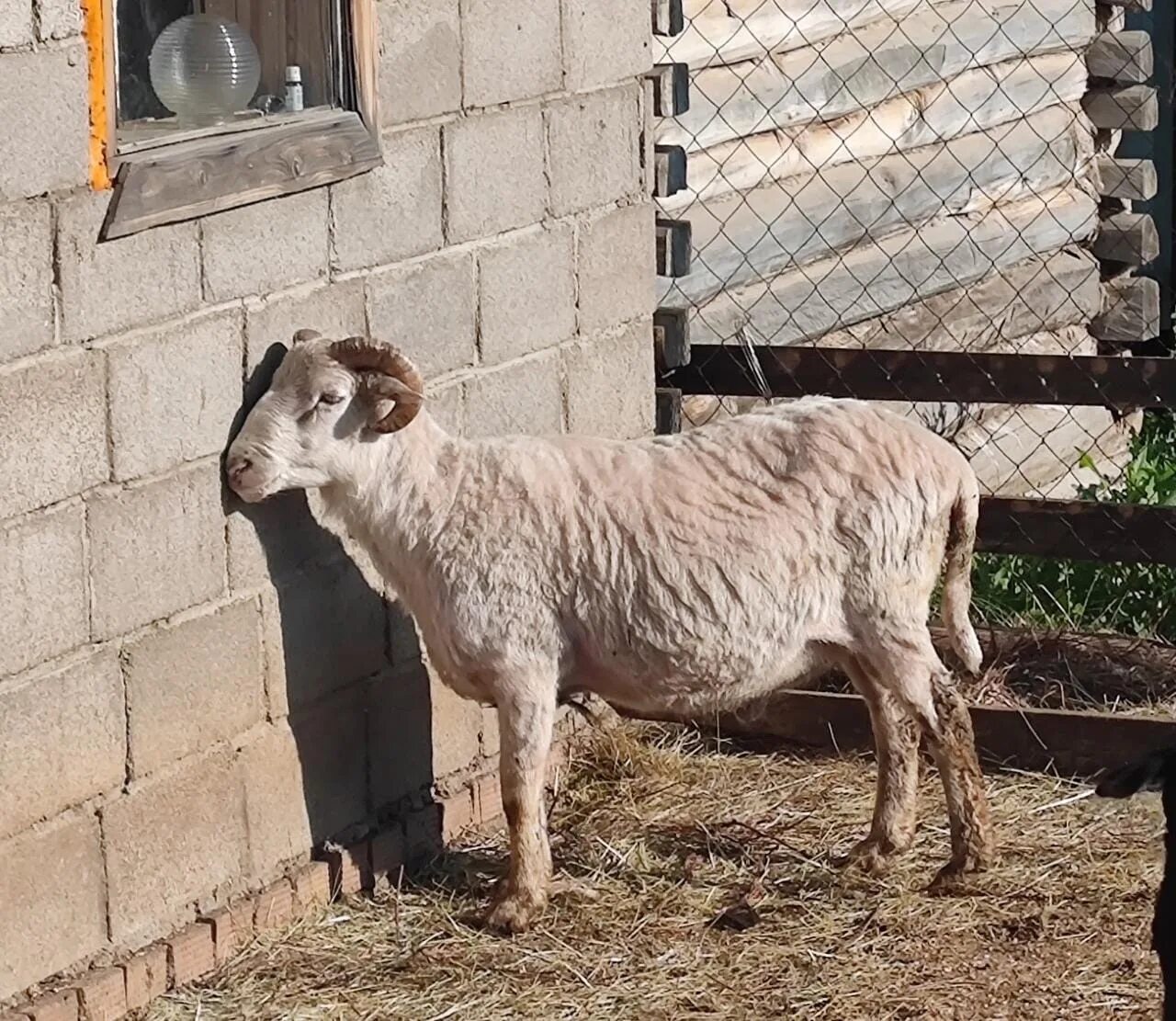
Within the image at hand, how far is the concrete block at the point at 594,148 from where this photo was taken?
6316 millimetres

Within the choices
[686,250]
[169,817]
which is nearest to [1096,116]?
[686,250]

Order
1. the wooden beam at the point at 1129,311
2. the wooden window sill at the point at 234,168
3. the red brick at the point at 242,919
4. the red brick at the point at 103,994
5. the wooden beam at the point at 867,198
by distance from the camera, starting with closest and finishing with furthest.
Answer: the wooden window sill at the point at 234,168 < the red brick at the point at 103,994 < the red brick at the point at 242,919 < the wooden beam at the point at 867,198 < the wooden beam at the point at 1129,311

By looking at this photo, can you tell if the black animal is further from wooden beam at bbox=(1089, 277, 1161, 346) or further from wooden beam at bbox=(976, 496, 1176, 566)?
wooden beam at bbox=(1089, 277, 1161, 346)

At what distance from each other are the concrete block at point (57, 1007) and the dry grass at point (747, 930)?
287mm


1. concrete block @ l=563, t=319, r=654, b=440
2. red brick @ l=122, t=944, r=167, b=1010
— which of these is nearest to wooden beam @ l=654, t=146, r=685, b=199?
concrete block @ l=563, t=319, r=654, b=440

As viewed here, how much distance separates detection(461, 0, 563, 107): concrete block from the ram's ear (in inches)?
116

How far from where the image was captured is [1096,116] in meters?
10.3

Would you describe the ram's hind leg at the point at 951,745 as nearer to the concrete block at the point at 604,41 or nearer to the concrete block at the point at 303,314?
the concrete block at the point at 303,314

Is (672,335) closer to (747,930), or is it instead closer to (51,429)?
(747,930)

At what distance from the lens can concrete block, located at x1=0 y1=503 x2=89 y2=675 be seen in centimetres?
466

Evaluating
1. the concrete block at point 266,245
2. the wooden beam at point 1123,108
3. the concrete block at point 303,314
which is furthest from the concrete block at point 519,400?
the wooden beam at point 1123,108

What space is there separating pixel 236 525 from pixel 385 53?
1241 mm

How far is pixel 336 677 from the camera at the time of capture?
577 centimetres

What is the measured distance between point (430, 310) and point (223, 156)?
97 centimetres
